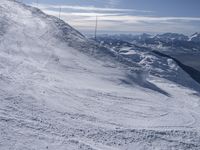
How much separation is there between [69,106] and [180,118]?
621 cm

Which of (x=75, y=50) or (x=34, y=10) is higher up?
(x=34, y=10)

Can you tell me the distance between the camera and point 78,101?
21.2 m

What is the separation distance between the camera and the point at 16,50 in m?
30.4

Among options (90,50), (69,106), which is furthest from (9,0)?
(69,106)

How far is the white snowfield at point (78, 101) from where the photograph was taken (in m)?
15.2

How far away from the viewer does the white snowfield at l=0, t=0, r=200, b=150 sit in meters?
15.2

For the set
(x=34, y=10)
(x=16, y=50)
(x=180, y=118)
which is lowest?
(x=180, y=118)

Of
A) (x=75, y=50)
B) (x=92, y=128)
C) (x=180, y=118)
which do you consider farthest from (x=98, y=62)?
(x=92, y=128)

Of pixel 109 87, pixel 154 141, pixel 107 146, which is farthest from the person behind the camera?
pixel 109 87

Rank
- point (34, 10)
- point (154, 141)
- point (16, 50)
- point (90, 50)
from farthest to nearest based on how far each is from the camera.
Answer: point (34, 10) → point (90, 50) → point (16, 50) → point (154, 141)

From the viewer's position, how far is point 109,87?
2622cm

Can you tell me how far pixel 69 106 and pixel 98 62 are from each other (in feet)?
45.4

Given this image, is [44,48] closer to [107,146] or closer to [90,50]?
[90,50]

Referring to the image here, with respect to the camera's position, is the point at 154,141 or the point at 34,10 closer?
the point at 154,141
